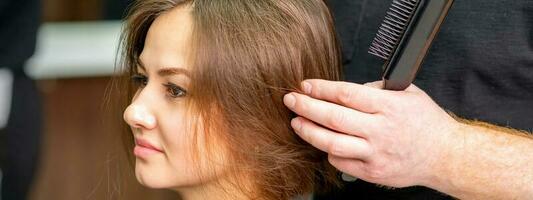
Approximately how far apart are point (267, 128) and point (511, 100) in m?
0.35

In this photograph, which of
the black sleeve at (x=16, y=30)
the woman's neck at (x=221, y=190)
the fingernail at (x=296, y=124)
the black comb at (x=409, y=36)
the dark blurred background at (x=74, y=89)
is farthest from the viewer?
the dark blurred background at (x=74, y=89)

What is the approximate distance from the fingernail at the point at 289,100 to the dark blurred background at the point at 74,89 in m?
1.84

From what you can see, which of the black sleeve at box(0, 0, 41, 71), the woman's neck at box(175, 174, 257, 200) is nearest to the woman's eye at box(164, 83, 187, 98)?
the woman's neck at box(175, 174, 257, 200)

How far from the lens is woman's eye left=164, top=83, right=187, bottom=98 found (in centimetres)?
99

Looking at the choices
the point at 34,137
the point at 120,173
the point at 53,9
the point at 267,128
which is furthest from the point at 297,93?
the point at 53,9

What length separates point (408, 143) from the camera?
2.87ft

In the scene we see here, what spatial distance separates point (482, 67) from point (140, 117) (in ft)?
1.56

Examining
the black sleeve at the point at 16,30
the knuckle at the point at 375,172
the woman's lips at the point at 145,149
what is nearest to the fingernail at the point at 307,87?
the knuckle at the point at 375,172

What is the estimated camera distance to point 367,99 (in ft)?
2.85

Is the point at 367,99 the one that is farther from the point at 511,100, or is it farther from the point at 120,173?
the point at 120,173

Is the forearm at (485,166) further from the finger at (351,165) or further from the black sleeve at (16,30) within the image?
the black sleeve at (16,30)

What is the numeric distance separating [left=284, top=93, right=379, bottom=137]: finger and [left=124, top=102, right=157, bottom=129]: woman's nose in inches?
9.0

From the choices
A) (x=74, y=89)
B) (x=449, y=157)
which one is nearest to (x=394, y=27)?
(x=449, y=157)

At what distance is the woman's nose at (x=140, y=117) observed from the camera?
1001 mm
